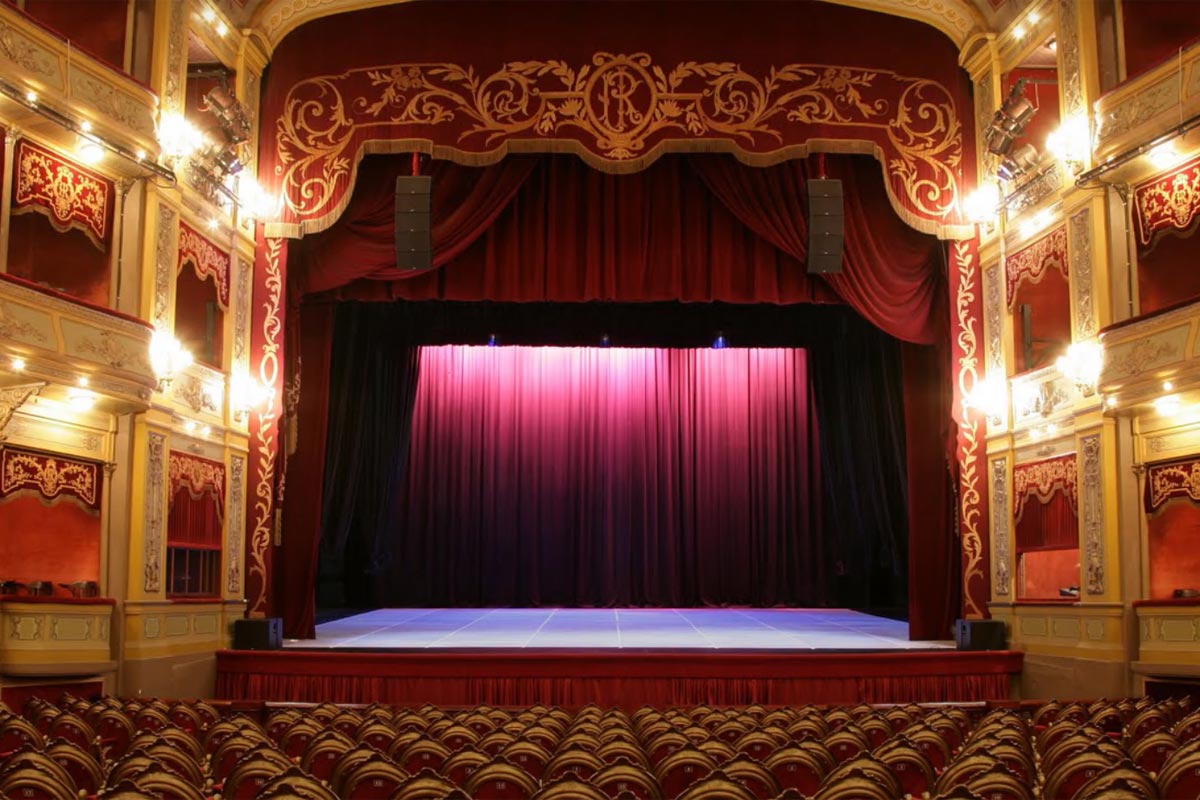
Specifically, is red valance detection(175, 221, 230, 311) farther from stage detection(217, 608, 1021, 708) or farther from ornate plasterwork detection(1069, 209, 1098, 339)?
ornate plasterwork detection(1069, 209, 1098, 339)

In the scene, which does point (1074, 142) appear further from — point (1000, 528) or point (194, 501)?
point (194, 501)

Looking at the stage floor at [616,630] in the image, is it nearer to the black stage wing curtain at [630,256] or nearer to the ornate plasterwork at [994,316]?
the black stage wing curtain at [630,256]

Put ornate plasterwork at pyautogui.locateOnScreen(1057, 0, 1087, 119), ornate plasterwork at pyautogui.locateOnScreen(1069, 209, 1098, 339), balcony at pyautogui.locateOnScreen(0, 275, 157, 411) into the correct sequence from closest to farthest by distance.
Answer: balcony at pyautogui.locateOnScreen(0, 275, 157, 411) < ornate plasterwork at pyautogui.locateOnScreen(1069, 209, 1098, 339) < ornate plasterwork at pyautogui.locateOnScreen(1057, 0, 1087, 119)

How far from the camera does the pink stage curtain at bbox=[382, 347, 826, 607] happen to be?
21.1 metres

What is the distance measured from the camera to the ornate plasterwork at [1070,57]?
38.7ft

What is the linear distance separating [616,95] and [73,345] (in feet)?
21.2

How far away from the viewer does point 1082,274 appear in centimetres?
1169

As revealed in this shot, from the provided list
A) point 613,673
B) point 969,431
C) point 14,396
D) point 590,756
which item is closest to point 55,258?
point 14,396

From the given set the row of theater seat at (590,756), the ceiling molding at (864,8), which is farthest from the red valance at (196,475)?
the ceiling molding at (864,8)

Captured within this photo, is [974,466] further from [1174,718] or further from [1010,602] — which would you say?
[1174,718]

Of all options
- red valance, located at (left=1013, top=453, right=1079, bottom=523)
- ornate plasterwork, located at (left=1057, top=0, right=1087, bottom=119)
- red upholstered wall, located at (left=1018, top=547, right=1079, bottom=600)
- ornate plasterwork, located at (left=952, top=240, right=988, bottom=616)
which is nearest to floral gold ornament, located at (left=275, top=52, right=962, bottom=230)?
ornate plasterwork, located at (left=952, top=240, right=988, bottom=616)

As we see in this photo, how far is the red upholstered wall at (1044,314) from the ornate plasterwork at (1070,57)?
1.87m

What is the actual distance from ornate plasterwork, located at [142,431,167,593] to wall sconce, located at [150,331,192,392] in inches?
20.7

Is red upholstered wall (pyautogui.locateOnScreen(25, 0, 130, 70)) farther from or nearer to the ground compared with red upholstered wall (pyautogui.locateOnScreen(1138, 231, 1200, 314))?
farther from the ground
